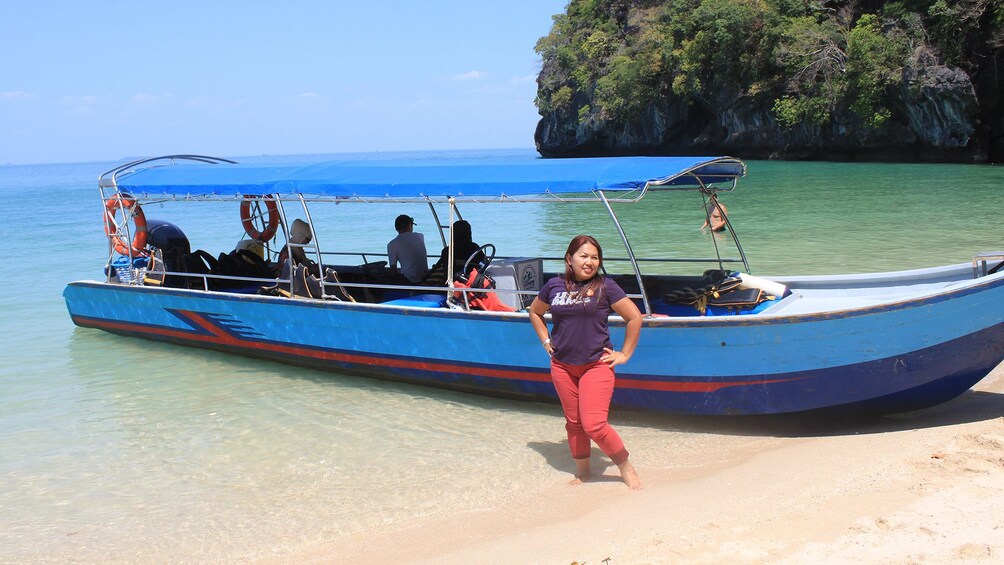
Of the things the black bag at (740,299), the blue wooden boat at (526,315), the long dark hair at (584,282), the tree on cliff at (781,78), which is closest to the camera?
the long dark hair at (584,282)

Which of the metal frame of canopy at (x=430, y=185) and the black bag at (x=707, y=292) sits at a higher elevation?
the metal frame of canopy at (x=430, y=185)

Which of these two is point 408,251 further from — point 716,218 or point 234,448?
point 716,218

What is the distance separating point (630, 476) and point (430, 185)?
130 inches

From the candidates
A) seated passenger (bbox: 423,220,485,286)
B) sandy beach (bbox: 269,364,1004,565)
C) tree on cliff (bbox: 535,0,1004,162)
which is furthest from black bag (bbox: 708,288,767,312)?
tree on cliff (bbox: 535,0,1004,162)

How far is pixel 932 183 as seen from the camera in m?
31.2

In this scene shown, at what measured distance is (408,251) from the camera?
924 cm

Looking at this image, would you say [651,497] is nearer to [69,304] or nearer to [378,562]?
[378,562]

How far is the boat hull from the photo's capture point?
5.87 meters

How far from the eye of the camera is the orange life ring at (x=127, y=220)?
10.4 meters

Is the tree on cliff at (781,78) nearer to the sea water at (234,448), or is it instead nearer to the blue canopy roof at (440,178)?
the sea water at (234,448)

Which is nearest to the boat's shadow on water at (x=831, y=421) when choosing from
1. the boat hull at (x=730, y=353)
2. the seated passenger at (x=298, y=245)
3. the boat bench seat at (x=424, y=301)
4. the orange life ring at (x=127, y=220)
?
the boat hull at (x=730, y=353)

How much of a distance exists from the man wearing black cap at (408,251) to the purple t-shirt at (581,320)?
392 cm

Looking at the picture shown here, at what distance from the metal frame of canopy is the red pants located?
109cm

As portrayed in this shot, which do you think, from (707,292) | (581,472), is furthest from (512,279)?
(581,472)
